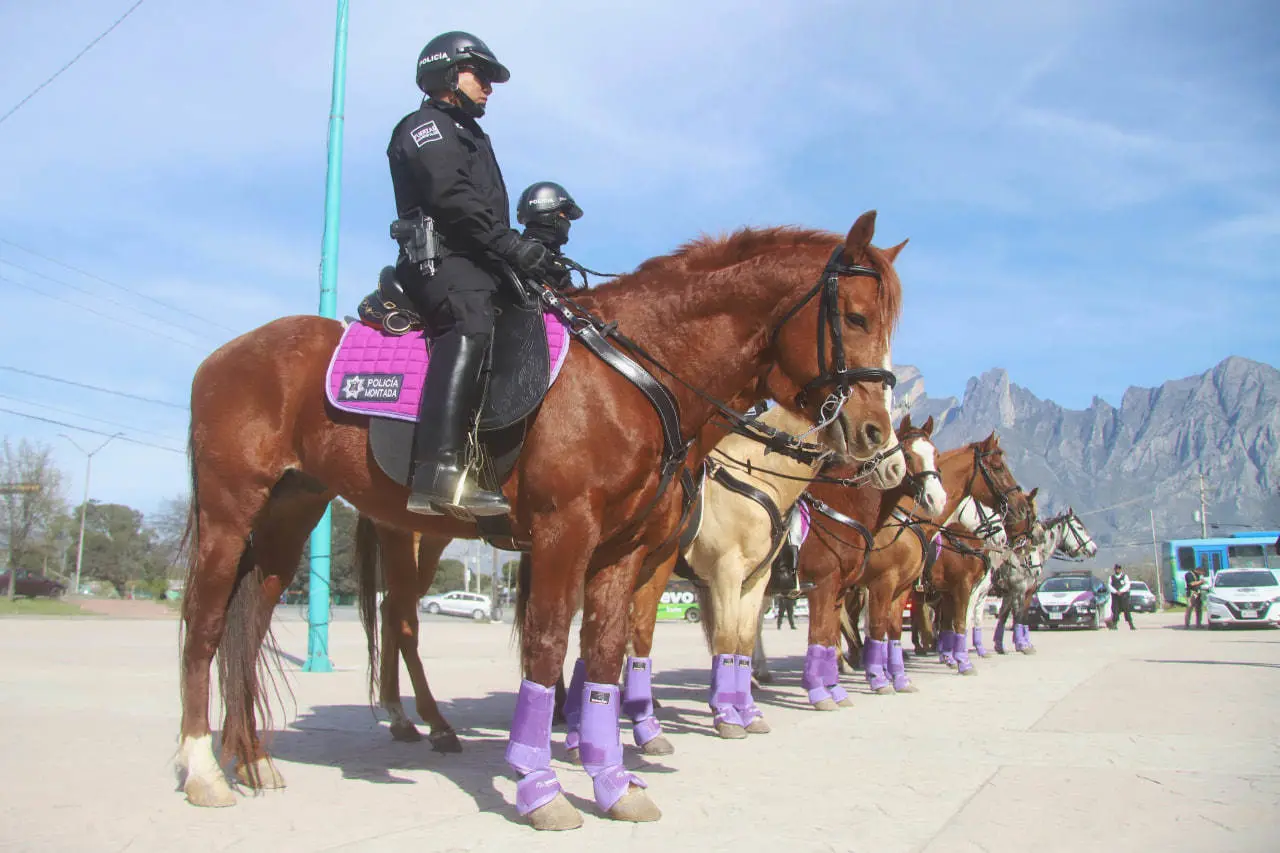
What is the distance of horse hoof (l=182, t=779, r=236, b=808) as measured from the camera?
4.61 meters

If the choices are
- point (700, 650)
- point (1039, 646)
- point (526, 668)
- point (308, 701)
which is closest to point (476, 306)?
point (526, 668)

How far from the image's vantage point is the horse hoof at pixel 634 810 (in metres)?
4.25

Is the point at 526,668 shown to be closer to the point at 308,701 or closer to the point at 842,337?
the point at 842,337

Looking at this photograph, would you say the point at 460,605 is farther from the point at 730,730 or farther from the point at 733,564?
the point at 730,730

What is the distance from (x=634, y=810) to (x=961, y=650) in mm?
10695

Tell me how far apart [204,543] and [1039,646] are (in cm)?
1895

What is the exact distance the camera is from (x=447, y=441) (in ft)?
14.2

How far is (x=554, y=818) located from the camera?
13.5 feet

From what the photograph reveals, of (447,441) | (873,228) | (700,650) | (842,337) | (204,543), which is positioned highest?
(873,228)

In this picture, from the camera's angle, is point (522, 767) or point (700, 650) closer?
point (522, 767)

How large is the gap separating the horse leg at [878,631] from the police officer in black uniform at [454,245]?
291 inches

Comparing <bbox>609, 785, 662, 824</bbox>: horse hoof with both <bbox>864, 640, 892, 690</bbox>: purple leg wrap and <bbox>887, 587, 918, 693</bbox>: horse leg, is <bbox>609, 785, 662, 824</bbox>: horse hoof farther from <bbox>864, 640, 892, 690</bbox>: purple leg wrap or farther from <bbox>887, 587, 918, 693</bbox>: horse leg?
<bbox>887, 587, 918, 693</bbox>: horse leg

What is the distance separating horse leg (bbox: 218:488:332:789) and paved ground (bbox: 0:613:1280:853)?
340 millimetres

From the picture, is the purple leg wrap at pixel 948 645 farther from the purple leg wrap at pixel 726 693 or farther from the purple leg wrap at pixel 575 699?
the purple leg wrap at pixel 575 699
